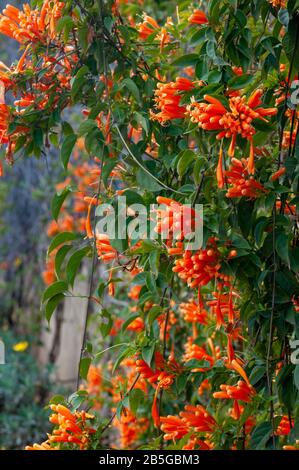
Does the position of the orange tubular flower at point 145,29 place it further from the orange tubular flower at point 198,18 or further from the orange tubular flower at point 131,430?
the orange tubular flower at point 131,430

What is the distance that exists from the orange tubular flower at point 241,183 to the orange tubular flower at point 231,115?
8 cm

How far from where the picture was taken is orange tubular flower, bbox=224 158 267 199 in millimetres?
1219

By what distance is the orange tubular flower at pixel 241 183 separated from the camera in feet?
4.00

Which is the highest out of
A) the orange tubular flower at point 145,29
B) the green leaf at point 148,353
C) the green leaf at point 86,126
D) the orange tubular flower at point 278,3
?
the orange tubular flower at point 145,29

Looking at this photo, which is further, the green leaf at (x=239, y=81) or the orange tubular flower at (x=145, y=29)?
the orange tubular flower at (x=145, y=29)

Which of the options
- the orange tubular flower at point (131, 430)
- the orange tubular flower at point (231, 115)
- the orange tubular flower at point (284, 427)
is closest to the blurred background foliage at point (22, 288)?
the orange tubular flower at point (131, 430)

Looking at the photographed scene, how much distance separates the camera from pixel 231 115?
1130 millimetres

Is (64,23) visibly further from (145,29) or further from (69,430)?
(69,430)

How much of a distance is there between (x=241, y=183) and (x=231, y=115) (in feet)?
0.45

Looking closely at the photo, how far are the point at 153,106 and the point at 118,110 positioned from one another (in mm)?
88

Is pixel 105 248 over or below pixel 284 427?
over

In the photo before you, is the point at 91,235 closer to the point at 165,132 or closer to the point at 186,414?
the point at 165,132

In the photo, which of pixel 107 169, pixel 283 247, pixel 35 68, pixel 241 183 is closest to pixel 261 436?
pixel 283 247

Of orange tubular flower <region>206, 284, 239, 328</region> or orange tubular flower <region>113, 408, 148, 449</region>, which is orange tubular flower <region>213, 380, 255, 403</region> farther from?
orange tubular flower <region>113, 408, 148, 449</region>
